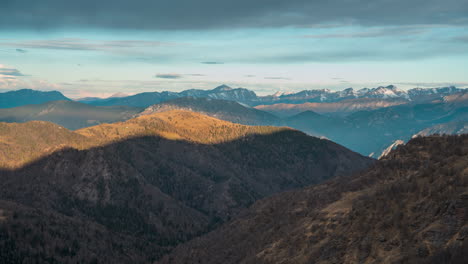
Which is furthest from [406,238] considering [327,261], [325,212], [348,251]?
[325,212]

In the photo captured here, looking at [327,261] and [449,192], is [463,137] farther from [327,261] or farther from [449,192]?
[327,261]

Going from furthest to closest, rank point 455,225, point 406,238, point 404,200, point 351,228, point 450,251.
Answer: point 351,228 < point 404,200 < point 406,238 < point 455,225 < point 450,251

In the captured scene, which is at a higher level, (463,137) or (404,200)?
(463,137)

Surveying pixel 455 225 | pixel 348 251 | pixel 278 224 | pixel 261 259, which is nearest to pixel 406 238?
pixel 455 225

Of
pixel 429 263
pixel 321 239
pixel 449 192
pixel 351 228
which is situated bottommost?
pixel 321 239

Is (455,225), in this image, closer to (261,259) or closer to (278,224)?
(261,259)

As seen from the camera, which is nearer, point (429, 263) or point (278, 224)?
point (429, 263)

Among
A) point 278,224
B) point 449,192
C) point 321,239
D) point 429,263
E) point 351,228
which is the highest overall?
point 449,192

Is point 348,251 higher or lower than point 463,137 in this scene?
lower

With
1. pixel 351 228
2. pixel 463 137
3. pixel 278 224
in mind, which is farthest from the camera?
pixel 278 224
